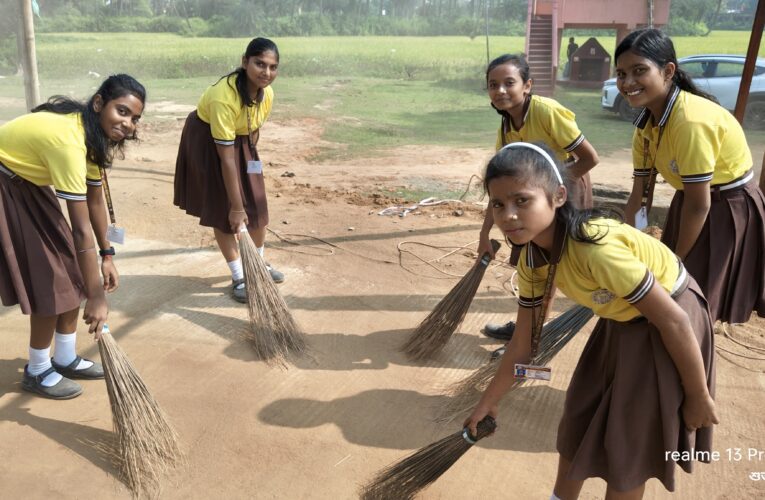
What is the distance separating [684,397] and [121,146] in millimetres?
2367

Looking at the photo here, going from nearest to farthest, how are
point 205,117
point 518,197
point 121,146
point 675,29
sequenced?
1. point 518,197
2. point 121,146
3. point 205,117
4. point 675,29

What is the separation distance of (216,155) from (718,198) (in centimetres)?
265

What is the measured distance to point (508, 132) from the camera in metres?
3.15

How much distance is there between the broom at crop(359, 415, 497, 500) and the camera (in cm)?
219

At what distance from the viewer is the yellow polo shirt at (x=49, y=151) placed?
2.47 metres

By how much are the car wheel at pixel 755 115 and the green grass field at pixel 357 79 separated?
0.44 m

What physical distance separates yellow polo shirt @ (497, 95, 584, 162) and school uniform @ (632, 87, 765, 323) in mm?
351

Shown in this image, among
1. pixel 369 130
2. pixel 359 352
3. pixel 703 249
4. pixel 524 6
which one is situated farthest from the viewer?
pixel 524 6

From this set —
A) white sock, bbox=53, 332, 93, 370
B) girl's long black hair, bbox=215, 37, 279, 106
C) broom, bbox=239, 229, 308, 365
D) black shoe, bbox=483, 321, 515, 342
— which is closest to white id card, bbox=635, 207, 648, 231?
black shoe, bbox=483, 321, 515, 342

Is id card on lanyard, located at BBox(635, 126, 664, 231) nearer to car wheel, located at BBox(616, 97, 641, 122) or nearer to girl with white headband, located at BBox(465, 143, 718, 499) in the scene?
girl with white headband, located at BBox(465, 143, 718, 499)

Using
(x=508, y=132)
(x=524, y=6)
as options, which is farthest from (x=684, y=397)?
(x=524, y=6)

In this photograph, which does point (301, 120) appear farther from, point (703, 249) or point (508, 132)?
point (703, 249)

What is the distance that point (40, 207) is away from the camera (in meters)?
2.71

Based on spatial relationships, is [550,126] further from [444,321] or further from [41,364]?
[41,364]
